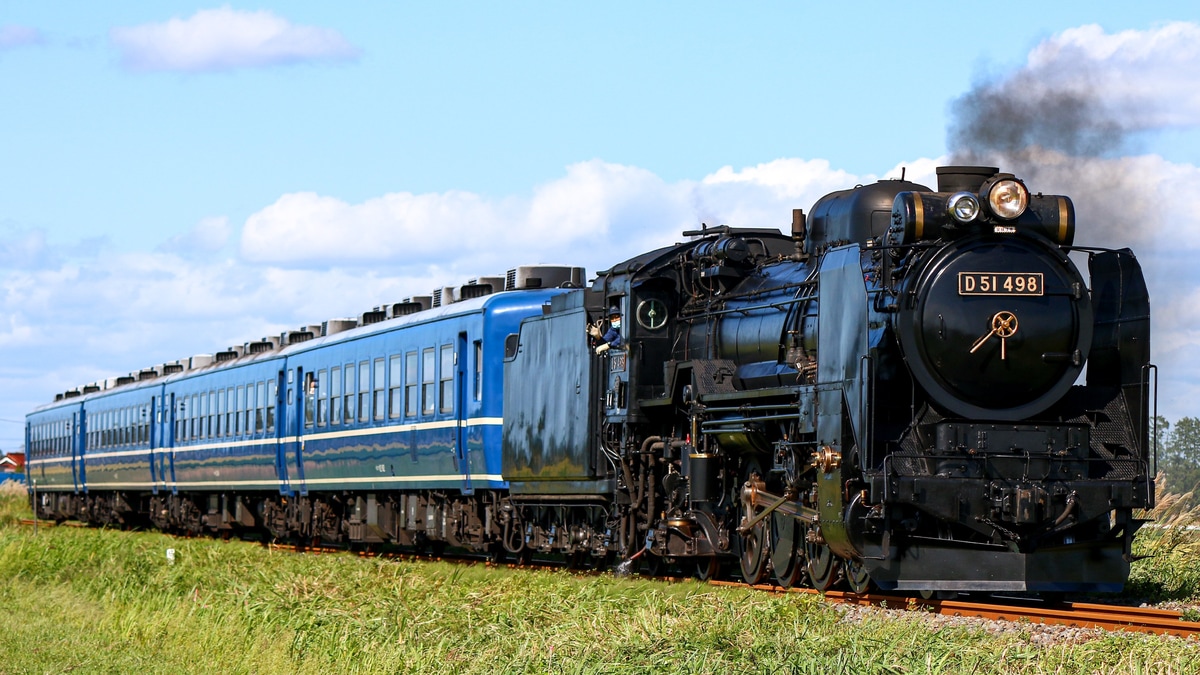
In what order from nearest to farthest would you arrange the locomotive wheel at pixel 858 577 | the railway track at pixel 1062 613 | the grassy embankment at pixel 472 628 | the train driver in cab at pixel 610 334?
the grassy embankment at pixel 472 628
the railway track at pixel 1062 613
the locomotive wheel at pixel 858 577
the train driver in cab at pixel 610 334

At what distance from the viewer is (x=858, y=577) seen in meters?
12.4

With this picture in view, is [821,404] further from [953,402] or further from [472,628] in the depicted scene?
[472,628]

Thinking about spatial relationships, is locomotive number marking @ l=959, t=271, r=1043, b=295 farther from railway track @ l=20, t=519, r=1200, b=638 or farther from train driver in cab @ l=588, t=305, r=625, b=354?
train driver in cab @ l=588, t=305, r=625, b=354

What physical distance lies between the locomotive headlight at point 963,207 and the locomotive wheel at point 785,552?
10.0ft

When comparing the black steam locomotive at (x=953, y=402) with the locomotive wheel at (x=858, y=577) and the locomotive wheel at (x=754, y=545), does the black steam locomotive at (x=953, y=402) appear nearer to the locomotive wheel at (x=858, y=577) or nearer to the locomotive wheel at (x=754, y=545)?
the locomotive wheel at (x=858, y=577)

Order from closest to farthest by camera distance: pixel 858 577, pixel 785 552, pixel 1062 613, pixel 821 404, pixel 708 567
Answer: pixel 1062 613
pixel 821 404
pixel 858 577
pixel 785 552
pixel 708 567

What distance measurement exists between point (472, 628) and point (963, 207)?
4.63 meters

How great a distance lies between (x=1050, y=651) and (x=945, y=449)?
3.02 m

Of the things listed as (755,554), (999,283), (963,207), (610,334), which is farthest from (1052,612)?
(610,334)

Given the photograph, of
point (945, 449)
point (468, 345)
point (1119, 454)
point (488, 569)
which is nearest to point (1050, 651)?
point (945, 449)

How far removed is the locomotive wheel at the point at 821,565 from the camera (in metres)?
12.7

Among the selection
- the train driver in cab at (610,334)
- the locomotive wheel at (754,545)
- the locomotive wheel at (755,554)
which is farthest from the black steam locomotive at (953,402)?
the train driver in cab at (610,334)

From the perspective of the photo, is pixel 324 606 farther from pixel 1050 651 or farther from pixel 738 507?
→ pixel 1050 651

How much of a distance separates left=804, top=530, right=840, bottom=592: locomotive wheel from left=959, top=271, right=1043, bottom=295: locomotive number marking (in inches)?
93.8
